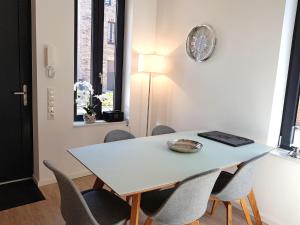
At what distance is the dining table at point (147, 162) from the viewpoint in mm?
1484

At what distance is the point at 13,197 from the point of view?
269cm

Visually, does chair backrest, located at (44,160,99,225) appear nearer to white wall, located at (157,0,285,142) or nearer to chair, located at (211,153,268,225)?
chair, located at (211,153,268,225)

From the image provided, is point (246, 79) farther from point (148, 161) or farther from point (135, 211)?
point (135, 211)

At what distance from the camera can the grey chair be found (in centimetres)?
142

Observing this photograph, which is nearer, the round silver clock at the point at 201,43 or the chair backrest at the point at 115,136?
the chair backrest at the point at 115,136

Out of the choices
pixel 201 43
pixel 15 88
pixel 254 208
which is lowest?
pixel 254 208

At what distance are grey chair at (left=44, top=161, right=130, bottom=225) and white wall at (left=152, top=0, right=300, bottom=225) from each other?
1.48 metres

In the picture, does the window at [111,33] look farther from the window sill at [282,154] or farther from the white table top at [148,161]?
the window sill at [282,154]

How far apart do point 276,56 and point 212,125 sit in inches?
39.0

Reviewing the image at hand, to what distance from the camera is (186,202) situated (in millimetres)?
1571

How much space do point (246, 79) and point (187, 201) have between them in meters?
1.52

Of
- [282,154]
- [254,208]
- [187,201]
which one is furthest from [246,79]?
[187,201]

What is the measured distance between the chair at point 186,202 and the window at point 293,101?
3.98ft

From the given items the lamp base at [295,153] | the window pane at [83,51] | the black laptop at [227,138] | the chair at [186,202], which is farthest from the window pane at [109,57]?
the lamp base at [295,153]
